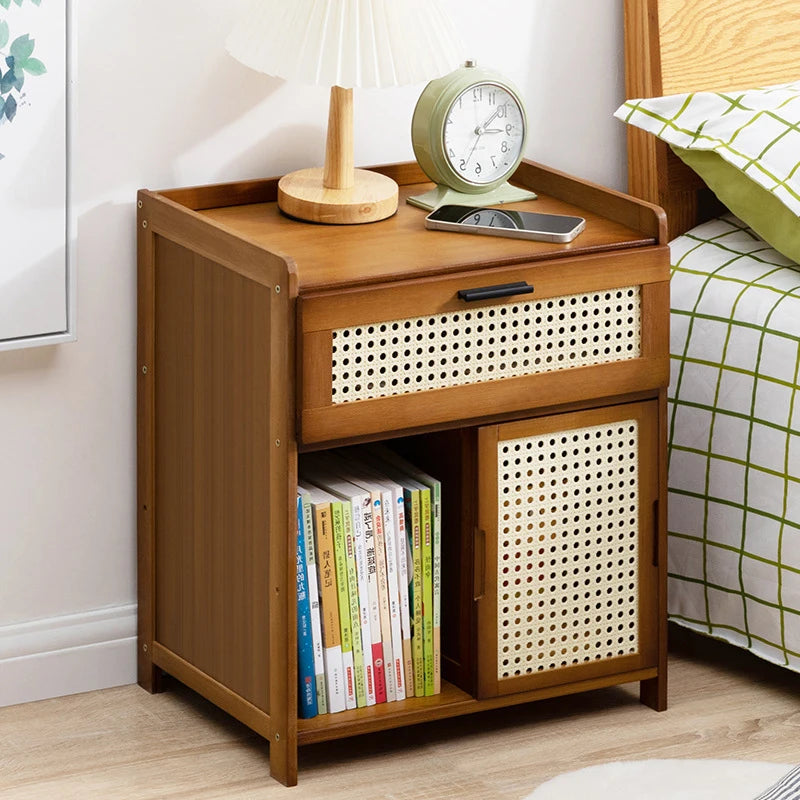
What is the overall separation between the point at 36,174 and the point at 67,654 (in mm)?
652

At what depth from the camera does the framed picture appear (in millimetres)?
1892

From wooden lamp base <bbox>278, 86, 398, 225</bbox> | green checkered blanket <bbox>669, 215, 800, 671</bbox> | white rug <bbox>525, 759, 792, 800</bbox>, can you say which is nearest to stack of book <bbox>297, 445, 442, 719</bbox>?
white rug <bbox>525, 759, 792, 800</bbox>

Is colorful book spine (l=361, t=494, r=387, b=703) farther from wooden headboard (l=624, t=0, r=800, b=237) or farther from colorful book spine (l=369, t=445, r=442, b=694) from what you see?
wooden headboard (l=624, t=0, r=800, b=237)

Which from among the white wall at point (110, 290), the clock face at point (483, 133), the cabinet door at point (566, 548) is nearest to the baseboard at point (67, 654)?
the white wall at point (110, 290)

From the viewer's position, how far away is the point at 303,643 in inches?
74.5

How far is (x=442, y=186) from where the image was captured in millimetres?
2098

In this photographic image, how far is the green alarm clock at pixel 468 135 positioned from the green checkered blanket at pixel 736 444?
331 millimetres

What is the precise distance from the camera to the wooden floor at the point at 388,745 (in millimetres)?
1892

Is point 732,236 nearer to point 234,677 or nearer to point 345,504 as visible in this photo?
point 345,504

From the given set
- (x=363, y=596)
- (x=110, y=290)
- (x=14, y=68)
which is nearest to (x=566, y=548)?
(x=363, y=596)

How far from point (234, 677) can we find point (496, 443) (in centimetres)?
44

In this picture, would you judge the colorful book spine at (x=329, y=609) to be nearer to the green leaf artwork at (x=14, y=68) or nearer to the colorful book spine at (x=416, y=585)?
the colorful book spine at (x=416, y=585)

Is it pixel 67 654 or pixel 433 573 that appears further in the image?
pixel 67 654

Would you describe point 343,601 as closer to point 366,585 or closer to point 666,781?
point 366,585
